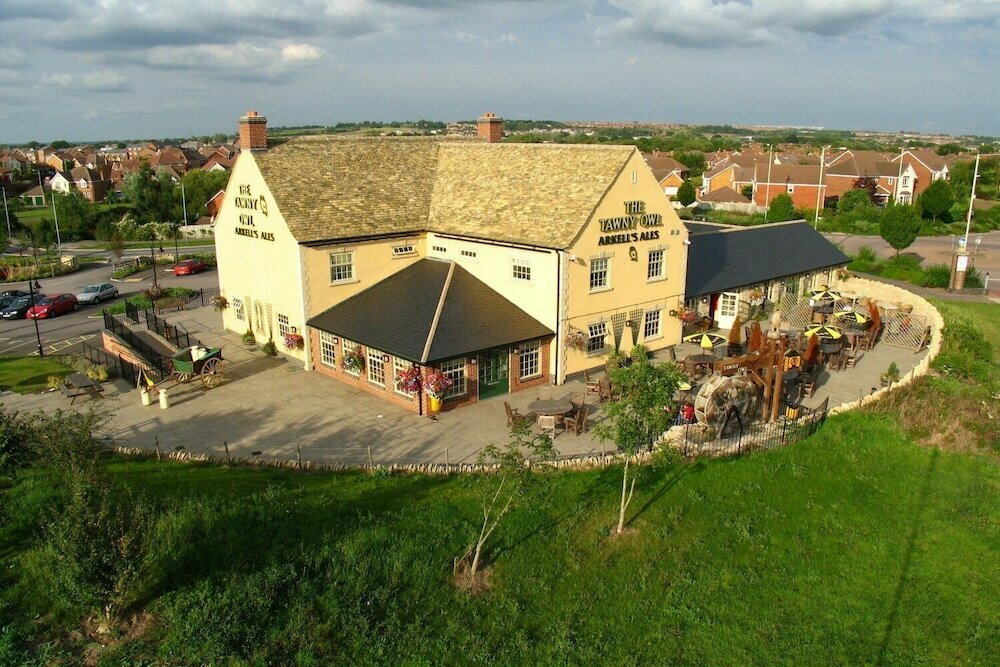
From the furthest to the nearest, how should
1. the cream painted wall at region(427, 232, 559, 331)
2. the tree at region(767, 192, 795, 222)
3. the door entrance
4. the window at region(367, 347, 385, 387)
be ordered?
the tree at region(767, 192, 795, 222) → the cream painted wall at region(427, 232, 559, 331) → the window at region(367, 347, 385, 387) → the door entrance

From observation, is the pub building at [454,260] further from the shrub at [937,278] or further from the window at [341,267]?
the shrub at [937,278]

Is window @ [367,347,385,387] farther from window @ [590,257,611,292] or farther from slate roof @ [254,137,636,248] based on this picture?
window @ [590,257,611,292]

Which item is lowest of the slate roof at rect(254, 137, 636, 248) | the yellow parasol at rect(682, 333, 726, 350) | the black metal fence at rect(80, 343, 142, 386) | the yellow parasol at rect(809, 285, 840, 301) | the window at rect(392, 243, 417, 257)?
the black metal fence at rect(80, 343, 142, 386)

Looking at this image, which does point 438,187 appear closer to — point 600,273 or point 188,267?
point 600,273

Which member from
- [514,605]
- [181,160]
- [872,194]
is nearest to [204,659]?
[514,605]

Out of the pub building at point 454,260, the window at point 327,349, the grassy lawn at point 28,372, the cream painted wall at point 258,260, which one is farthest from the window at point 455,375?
the grassy lawn at point 28,372

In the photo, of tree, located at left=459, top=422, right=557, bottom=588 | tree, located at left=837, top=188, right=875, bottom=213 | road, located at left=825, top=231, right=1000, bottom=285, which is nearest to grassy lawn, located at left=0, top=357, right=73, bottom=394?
tree, located at left=459, top=422, right=557, bottom=588

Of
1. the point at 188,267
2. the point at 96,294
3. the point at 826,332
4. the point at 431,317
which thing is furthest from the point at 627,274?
the point at 188,267
